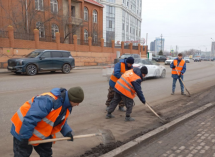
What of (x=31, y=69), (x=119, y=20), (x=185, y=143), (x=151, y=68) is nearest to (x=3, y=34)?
(x=31, y=69)

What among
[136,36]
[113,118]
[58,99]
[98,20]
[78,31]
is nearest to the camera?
[58,99]

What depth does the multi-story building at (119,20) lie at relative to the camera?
2237 inches

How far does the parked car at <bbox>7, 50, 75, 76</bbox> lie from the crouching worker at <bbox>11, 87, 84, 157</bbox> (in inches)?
468

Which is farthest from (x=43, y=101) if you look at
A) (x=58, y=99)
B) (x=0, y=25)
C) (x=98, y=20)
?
(x=98, y=20)

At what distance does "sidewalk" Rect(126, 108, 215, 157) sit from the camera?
3.51 m

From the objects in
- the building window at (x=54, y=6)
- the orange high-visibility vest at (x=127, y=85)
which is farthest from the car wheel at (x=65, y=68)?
the building window at (x=54, y=6)

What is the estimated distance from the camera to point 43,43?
2200cm

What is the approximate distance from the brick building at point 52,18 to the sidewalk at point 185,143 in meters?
19.2

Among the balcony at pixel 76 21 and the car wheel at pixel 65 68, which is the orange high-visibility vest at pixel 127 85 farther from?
the balcony at pixel 76 21

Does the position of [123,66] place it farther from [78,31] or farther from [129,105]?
[78,31]

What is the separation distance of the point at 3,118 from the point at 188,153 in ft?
14.8

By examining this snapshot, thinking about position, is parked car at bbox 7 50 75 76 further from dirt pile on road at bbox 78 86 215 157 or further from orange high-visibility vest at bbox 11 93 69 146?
orange high-visibility vest at bbox 11 93 69 146

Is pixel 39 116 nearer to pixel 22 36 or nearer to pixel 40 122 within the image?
pixel 40 122

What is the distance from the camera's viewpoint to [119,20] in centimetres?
5916
